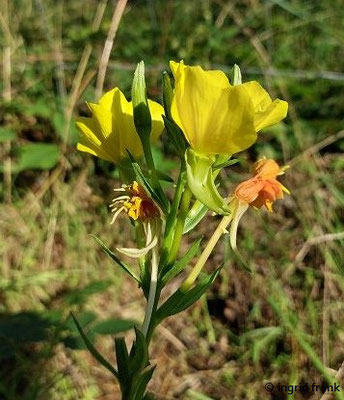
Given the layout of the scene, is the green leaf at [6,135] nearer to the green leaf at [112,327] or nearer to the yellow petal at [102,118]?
the green leaf at [112,327]

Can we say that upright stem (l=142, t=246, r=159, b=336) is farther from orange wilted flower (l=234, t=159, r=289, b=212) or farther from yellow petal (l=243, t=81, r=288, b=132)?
yellow petal (l=243, t=81, r=288, b=132)

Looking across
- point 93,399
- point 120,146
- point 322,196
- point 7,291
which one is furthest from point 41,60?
point 120,146

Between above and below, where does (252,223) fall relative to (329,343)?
above

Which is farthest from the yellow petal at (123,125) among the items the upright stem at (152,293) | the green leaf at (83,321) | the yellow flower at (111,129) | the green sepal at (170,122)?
the green leaf at (83,321)

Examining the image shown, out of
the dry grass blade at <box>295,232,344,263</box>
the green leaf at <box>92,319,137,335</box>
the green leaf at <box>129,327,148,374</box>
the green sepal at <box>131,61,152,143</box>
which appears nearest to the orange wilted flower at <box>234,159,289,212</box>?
the green sepal at <box>131,61,152,143</box>

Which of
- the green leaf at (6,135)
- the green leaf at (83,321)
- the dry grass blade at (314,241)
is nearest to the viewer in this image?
the green leaf at (83,321)

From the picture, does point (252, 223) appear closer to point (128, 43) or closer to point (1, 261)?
point (1, 261)

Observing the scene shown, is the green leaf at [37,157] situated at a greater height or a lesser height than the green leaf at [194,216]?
lesser
